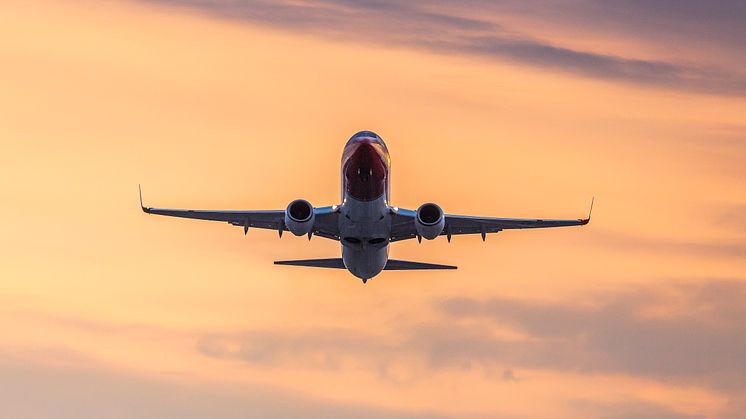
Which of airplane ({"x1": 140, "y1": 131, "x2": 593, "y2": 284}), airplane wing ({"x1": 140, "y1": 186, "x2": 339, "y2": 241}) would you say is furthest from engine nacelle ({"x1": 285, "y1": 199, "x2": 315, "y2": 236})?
airplane wing ({"x1": 140, "y1": 186, "x2": 339, "y2": 241})

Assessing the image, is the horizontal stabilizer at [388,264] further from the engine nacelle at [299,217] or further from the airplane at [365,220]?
the engine nacelle at [299,217]

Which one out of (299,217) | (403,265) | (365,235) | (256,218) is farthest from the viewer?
(403,265)

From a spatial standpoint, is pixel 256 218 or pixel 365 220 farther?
pixel 256 218

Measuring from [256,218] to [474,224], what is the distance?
12.5 m

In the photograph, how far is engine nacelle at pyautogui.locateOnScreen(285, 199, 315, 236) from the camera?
106 meters

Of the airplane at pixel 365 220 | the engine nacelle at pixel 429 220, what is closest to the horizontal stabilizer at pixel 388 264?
the airplane at pixel 365 220

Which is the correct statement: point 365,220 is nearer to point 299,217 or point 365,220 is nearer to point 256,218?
point 299,217

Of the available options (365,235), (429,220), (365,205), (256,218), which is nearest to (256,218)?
(256,218)

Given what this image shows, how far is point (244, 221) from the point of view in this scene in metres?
114

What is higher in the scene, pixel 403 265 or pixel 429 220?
pixel 403 265

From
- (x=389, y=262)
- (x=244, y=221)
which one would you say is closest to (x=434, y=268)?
(x=389, y=262)

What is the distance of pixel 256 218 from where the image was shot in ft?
373

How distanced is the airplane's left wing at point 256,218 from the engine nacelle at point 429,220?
528cm

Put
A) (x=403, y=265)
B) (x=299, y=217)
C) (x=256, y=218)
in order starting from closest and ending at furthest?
1. (x=299, y=217)
2. (x=256, y=218)
3. (x=403, y=265)
